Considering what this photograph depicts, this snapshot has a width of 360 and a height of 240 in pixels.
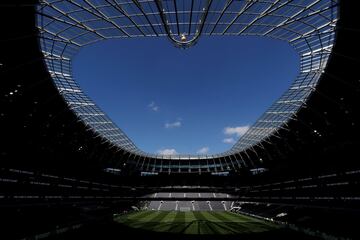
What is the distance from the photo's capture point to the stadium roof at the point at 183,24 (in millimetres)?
25672

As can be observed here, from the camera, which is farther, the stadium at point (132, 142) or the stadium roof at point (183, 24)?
the stadium at point (132, 142)

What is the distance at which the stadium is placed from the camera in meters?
26.6

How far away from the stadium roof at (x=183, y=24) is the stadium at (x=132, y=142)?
14 cm

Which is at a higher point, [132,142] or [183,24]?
[132,142]

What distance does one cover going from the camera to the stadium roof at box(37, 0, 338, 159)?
25672 millimetres

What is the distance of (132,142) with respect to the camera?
82188 millimetres

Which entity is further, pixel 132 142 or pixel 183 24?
pixel 132 142

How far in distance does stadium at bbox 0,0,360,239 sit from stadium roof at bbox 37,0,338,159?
144 millimetres

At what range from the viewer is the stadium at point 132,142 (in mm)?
Result: 26562

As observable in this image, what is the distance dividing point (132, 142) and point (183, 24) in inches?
2207

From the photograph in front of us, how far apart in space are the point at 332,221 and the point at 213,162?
64752mm

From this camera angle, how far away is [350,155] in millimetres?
48906

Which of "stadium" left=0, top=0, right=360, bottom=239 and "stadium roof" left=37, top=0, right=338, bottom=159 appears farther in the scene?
"stadium" left=0, top=0, right=360, bottom=239

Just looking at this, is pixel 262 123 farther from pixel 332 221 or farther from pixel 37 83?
pixel 37 83
